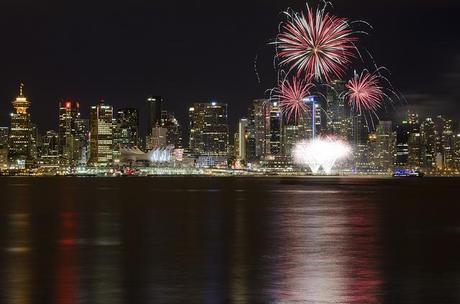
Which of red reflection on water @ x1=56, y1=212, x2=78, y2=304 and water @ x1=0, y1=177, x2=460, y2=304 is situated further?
water @ x1=0, y1=177, x2=460, y2=304

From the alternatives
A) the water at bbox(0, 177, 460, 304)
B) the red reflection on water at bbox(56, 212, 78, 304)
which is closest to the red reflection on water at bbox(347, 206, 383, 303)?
the water at bbox(0, 177, 460, 304)

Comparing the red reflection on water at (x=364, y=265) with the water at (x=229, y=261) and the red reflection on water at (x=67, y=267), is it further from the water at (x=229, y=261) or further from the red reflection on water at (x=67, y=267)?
the red reflection on water at (x=67, y=267)

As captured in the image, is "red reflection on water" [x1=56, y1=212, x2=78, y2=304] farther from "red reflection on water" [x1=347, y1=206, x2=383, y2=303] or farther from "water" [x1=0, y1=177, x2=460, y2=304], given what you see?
"red reflection on water" [x1=347, y1=206, x2=383, y2=303]

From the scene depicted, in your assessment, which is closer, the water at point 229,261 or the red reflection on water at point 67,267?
the red reflection on water at point 67,267

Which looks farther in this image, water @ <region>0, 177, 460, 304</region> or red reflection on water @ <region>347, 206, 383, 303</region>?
water @ <region>0, 177, 460, 304</region>

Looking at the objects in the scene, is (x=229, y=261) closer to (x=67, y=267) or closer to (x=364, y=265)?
(x=364, y=265)

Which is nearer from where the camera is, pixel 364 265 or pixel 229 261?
pixel 364 265

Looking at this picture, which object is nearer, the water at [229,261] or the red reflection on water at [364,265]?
the red reflection on water at [364,265]

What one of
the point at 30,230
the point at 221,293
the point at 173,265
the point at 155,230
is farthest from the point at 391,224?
the point at 221,293

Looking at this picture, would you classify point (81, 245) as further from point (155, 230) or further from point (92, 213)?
point (92, 213)

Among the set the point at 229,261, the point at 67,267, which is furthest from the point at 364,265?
the point at 67,267

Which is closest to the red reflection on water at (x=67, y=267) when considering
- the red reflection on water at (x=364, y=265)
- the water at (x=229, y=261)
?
the water at (x=229, y=261)
